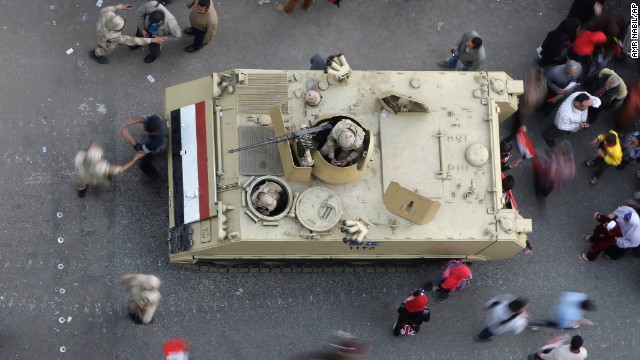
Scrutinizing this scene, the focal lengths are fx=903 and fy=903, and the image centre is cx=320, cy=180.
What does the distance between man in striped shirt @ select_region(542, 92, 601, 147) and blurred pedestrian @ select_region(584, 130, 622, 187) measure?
1.26ft

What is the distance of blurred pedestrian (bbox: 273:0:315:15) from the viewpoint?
49.9ft

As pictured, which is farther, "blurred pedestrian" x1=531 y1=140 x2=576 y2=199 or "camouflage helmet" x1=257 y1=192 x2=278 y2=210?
"blurred pedestrian" x1=531 y1=140 x2=576 y2=199

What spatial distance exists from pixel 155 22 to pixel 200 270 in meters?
3.85

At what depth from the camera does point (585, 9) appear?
49.4 ft

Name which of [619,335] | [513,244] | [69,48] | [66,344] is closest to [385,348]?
[513,244]

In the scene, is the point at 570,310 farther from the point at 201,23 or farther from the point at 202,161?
the point at 201,23

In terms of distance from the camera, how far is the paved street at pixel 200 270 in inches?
528

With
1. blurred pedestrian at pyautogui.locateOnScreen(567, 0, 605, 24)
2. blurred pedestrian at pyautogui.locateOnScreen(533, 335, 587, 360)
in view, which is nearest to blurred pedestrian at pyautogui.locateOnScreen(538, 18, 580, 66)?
blurred pedestrian at pyautogui.locateOnScreen(567, 0, 605, 24)

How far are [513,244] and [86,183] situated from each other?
633cm

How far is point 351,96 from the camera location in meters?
12.9

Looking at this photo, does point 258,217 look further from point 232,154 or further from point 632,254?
point 632,254

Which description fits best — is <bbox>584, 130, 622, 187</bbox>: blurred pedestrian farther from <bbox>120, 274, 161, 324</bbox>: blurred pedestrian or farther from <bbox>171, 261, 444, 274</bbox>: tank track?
<bbox>120, 274, 161, 324</bbox>: blurred pedestrian

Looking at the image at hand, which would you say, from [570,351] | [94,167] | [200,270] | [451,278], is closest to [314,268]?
[200,270]

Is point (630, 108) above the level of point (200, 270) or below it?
above
